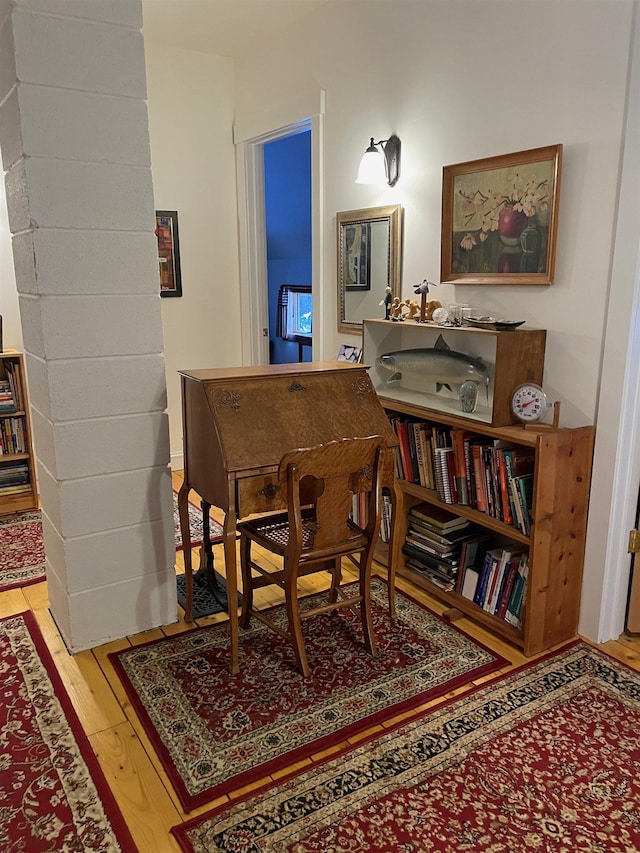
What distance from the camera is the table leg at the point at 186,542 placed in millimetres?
2529

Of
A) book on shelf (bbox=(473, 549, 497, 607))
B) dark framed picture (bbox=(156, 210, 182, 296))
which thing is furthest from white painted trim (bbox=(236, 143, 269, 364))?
book on shelf (bbox=(473, 549, 497, 607))

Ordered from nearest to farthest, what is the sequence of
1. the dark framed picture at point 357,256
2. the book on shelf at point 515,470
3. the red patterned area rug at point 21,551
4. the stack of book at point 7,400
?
the book on shelf at point 515,470, the red patterned area rug at point 21,551, the dark framed picture at point 357,256, the stack of book at point 7,400

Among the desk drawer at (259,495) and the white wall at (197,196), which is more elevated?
the white wall at (197,196)

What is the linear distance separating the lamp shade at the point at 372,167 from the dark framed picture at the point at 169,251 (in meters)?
1.69

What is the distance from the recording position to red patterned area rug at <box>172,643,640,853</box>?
163 cm

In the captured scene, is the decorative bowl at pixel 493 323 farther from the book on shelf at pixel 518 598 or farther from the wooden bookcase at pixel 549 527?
the book on shelf at pixel 518 598

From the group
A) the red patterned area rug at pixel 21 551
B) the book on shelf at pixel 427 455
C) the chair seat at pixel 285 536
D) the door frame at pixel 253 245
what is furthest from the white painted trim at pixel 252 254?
the chair seat at pixel 285 536

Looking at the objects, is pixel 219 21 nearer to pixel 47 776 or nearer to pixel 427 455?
pixel 427 455

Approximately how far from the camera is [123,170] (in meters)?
2.25

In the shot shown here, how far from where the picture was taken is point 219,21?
12.1ft

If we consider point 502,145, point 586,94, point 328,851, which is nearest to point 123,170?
point 502,145

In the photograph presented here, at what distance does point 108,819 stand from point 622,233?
7.63ft

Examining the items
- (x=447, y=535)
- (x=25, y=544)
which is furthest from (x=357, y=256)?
(x=25, y=544)

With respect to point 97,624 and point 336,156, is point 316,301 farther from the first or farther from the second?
point 97,624
